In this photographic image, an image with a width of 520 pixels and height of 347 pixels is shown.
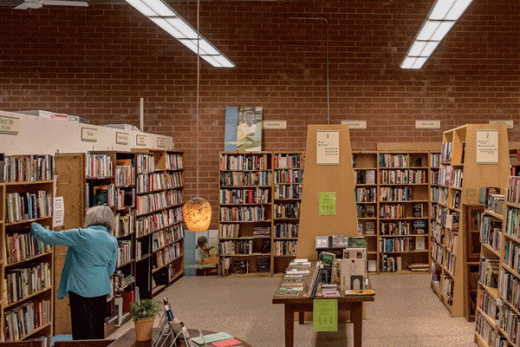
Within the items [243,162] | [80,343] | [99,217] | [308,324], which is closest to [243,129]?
[243,162]

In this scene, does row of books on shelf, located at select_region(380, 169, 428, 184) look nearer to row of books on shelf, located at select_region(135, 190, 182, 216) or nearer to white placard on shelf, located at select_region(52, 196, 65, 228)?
row of books on shelf, located at select_region(135, 190, 182, 216)

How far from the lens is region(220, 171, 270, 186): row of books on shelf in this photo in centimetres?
973

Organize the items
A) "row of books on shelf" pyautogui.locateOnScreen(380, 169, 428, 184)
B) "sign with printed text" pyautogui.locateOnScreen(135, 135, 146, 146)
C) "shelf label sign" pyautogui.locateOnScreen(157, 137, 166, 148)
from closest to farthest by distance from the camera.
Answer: "sign with printed text" pyautogui.locateOnScreen(135, 135, 146, 146) → "shelf label sign" pyautogui.locateOnScreen(157, 137, 166, 148) → "row of books on shelf" pyautogui.locateOnScreen(380, 169, 428, 184)

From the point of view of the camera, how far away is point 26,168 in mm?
4941

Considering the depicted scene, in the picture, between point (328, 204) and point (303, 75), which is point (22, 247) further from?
point (303, 75)

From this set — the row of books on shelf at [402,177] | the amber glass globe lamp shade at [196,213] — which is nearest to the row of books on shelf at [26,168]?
the amber glass globe lamp shade at [196,213]

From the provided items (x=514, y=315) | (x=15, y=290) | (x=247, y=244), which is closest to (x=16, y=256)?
(x=15, y=290)

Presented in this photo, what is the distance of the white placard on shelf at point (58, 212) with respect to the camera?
213 inches

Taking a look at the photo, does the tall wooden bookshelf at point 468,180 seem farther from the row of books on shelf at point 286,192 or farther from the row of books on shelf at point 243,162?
the row of books on shelf at point 243,162

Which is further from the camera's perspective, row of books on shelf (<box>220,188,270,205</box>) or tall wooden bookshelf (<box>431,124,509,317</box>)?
row of books on shelf (<box>220,188,270,205</box>)

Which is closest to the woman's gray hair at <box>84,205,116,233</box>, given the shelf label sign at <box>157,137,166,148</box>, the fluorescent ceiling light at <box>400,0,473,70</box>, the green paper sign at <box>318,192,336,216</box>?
the green paper sign at <box>318,192,336,216</box>

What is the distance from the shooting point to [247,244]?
9.80 m

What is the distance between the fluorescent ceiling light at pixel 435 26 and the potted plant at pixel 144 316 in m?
3.80

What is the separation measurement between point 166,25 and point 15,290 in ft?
10.2
